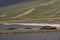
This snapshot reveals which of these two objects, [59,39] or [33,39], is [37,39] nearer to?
[33,39]

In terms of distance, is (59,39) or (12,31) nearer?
(59,39)

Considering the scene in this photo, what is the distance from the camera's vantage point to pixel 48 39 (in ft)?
230

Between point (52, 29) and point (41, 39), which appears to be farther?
point (52, 29)

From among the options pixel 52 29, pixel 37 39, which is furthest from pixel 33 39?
pixel 52 29

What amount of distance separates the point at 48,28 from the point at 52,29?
2440mm

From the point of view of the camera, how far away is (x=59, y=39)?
226ft

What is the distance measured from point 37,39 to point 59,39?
5952 mm

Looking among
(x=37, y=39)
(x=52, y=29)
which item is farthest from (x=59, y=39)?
(x=52, y=29)

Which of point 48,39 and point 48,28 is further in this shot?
point 48,28

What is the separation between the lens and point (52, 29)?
106 metres

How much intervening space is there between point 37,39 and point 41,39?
1.17m

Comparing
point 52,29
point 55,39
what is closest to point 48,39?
point 55,39

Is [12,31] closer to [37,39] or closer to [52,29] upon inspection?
[52,29]

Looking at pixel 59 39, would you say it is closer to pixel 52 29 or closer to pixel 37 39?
pixel 37 39
